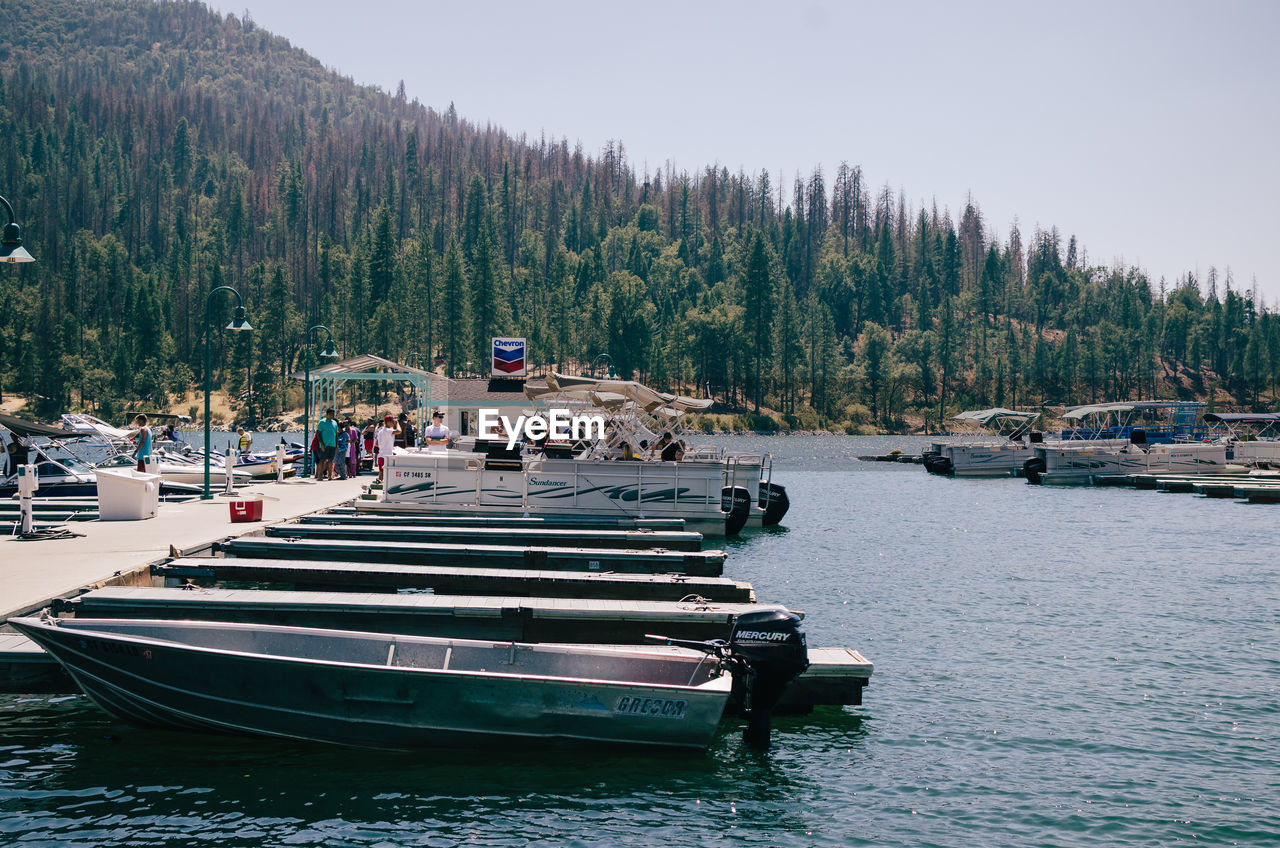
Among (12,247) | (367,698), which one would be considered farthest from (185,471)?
(367,698)

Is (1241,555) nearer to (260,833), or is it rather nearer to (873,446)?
(260,833)

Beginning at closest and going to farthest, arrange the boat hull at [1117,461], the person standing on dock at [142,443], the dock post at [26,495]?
1. the dock post at [26,495]
2. the person standing on dock at [142,443]
3. the boat hull at [1117,461]

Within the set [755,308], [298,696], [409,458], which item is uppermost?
[755,308]

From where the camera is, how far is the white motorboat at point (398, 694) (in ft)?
39.0

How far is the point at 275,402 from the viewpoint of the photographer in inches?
5728

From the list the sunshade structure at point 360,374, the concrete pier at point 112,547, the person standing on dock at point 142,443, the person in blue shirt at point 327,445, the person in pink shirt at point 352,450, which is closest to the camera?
the concrete pier at point 112,547

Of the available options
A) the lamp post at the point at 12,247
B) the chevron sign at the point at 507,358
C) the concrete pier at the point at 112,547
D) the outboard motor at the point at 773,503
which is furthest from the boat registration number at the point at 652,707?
the chevron sign at the point at 507,358

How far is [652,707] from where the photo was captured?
11883 millimetres

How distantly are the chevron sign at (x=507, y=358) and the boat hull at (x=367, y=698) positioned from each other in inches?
1395

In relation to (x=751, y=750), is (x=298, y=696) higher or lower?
higher

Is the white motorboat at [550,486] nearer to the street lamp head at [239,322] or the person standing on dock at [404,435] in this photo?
the street lamp head at [239,322]

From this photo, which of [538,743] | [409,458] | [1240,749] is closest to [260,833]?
[538,743]

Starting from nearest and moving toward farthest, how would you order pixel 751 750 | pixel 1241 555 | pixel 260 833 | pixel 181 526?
1. pixel 260 833
2. pixel 751 750
3. pixel 181 526
4. pixel 1241 555

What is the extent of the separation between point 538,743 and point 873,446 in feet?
408
